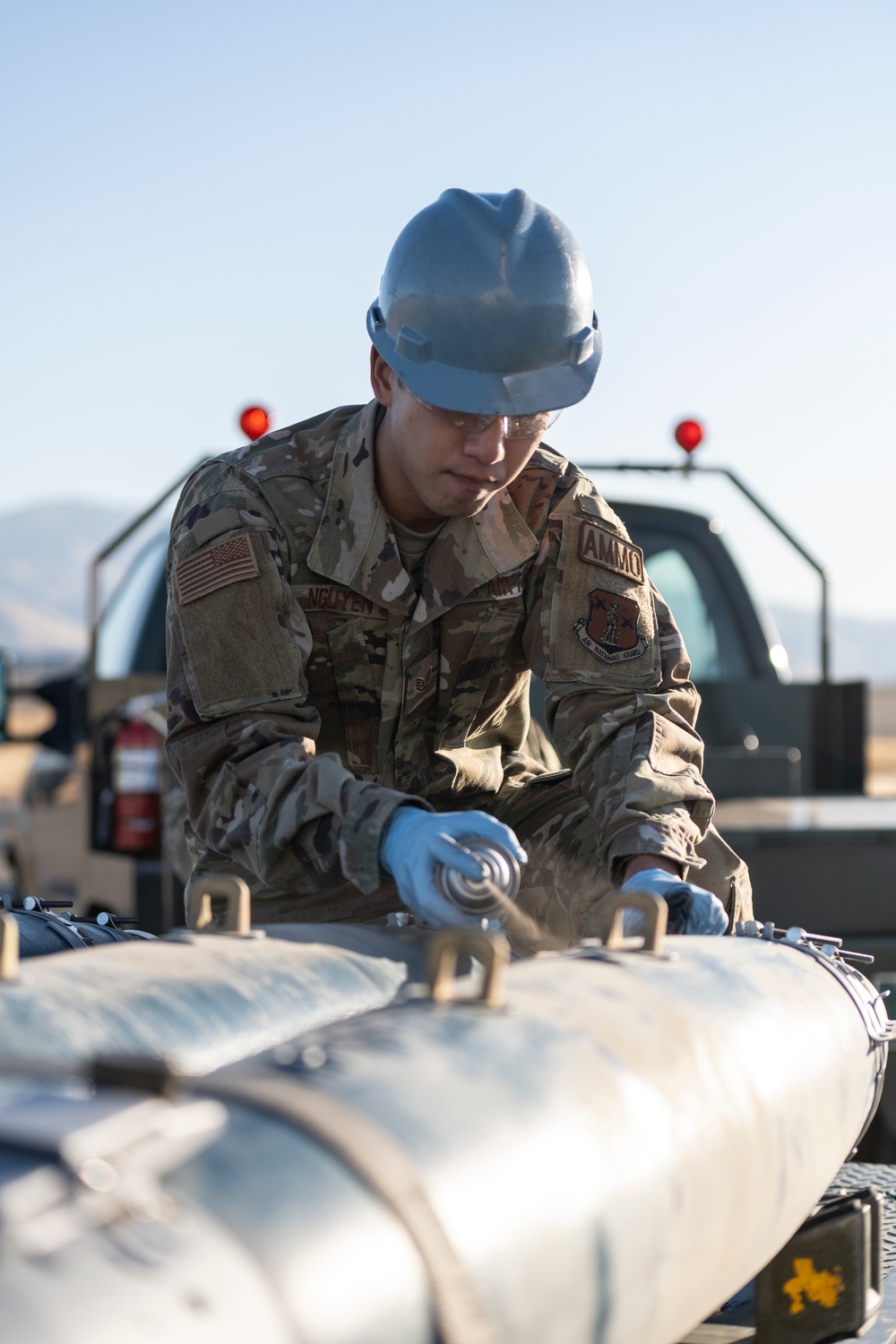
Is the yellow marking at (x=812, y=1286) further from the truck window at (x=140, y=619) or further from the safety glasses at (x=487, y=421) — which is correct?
the truck window at (x=140, y=619)

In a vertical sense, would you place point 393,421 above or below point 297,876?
above

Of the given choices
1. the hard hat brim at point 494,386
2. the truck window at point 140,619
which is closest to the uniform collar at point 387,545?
the hard hat brim at point 494,386

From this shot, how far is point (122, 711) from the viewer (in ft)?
13.0

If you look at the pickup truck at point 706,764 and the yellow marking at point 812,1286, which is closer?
the yellow marking at point 812,1286

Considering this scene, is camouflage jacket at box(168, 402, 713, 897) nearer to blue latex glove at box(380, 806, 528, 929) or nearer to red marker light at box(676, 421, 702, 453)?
blue latex glove at box(380, 806, 528, 929)

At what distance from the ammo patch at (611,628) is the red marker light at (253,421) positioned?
5.32ft

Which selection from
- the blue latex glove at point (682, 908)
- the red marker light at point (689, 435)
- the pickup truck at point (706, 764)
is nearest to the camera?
the blue latex glove at point (682, 908)

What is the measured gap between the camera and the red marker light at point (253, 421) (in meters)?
3.98

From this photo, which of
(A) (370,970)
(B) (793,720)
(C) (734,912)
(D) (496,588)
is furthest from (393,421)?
(B) (793,720)

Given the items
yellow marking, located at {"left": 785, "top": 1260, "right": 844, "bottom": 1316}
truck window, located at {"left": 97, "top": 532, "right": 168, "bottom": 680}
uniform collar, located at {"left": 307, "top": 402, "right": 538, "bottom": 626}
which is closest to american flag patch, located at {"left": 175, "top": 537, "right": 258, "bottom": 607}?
uniform collar, located at {"left": 307, "top": 402, "right": 538, "bottom": 626}

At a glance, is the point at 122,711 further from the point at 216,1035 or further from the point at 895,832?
the point at 216,1035

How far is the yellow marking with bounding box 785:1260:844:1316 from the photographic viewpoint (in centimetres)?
167

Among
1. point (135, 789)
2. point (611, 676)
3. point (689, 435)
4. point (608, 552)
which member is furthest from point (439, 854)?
point (689, 435)

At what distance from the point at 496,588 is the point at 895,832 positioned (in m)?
1.20
